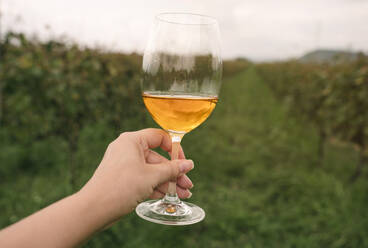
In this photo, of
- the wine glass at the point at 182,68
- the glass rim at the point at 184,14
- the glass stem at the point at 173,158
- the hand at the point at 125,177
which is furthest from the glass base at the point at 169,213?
the glass rim at the point at 184,14

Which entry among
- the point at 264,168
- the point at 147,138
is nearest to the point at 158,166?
the point at 147,138

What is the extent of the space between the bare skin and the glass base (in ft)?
0.61

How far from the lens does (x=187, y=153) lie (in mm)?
5848

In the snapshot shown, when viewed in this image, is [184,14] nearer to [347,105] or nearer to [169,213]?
[169,213]

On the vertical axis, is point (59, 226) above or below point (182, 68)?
below

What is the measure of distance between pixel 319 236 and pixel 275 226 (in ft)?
1.50

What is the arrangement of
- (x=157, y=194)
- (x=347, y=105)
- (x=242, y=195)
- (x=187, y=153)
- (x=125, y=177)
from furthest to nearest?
1. (x=187, y=153)
2. (x=347, y=105)
3. (x=242, y=195)
4. (x=157, y=194)
5. (x=125, y=177)

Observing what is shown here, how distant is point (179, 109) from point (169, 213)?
0.49 m

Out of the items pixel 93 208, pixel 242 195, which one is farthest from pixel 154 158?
pixel 242 195

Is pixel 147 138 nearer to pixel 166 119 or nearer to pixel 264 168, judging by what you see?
pixel 166 119

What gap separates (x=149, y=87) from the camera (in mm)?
1389

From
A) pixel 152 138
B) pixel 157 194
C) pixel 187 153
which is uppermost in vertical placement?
pixel 152 138

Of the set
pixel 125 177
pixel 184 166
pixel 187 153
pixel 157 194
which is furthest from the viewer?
pixel 187 153

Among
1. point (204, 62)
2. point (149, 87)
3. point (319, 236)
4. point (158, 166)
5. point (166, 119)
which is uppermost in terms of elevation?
point (204, 62)
